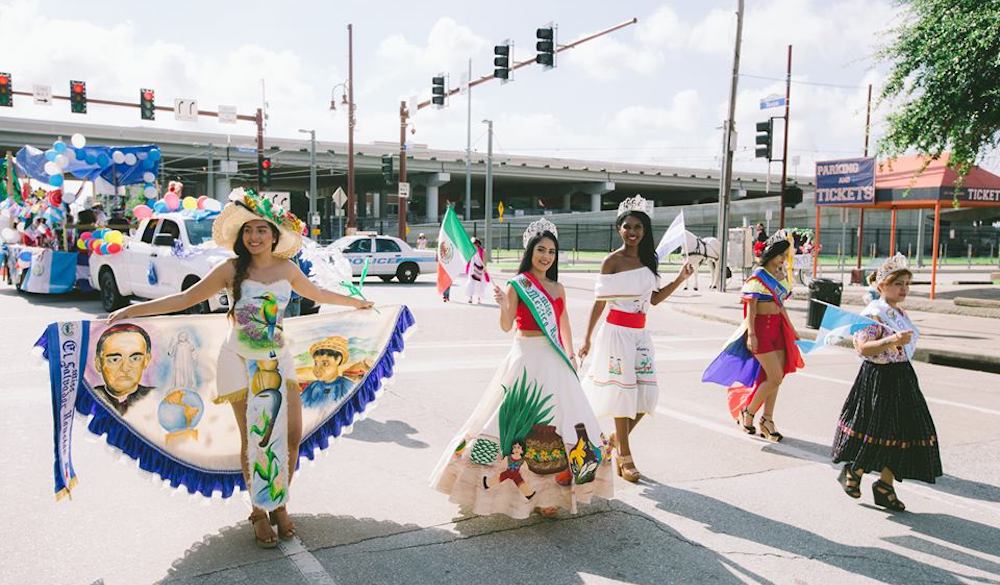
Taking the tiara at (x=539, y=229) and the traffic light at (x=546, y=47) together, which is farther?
the traffic light at (x=546, y=47)

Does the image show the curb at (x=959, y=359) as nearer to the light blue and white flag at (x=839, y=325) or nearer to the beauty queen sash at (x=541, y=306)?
the light blue and white flag at (x=839, y=325)

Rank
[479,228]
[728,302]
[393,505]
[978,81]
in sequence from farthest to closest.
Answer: [479,228] → [728,302] → [978,81] → [393,505]

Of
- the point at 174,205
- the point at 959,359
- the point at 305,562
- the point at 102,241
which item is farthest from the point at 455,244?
the point at 102,241

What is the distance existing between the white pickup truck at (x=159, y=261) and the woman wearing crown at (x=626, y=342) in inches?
307

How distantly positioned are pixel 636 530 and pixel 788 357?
2.75 m

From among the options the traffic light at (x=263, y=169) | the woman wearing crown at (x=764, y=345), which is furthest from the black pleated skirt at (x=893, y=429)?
the traffic light at (x=263, y=169)

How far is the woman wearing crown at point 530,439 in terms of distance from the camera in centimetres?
439

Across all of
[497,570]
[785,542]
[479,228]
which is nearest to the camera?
[497,570]

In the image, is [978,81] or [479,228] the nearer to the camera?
[978,81]

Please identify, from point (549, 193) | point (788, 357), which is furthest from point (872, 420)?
point (549, 193)

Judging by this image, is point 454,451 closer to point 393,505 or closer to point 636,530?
point 393,505

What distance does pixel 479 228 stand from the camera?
65438 mm

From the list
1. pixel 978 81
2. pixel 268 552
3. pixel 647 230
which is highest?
pixel 978 81

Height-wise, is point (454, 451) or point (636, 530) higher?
point (454, 451)
